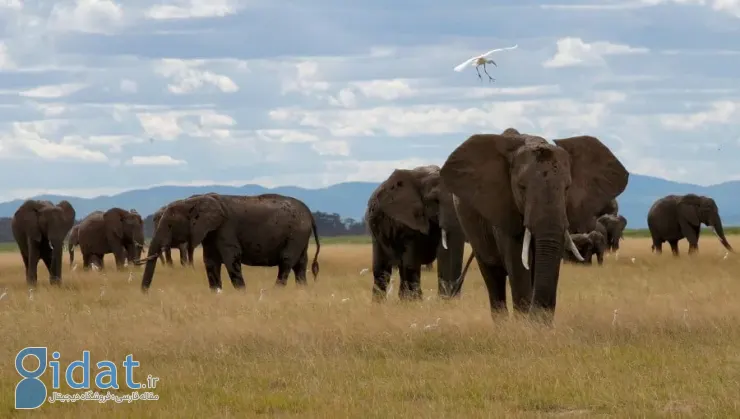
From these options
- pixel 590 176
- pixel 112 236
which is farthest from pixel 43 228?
pixel 590 176

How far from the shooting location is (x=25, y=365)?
1386cm

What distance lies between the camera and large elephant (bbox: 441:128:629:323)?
13.2 metres

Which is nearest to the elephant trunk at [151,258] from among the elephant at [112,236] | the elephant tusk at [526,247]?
the elephant tusk at [526,247]

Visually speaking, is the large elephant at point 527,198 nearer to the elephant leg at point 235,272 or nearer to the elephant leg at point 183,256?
the elephant leg at point 235,272

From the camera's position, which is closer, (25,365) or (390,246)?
(25,365)

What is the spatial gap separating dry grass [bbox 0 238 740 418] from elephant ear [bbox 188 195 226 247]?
10.6 feet

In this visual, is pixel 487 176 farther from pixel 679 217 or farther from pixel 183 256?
pixel 679 217

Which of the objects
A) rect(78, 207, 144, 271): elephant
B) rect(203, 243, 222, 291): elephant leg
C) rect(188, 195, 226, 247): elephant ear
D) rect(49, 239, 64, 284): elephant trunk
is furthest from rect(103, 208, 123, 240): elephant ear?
rect(188, 195, 226, 247): elephant ear

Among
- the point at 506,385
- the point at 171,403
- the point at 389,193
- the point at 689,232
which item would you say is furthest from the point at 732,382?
the point at 689,232

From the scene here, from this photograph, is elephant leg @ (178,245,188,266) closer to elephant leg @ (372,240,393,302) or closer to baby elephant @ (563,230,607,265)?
baby elephant @ (563,230,607,265)

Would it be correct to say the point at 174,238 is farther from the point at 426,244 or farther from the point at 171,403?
the point at 171,403

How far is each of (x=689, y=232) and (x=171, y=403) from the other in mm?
36512

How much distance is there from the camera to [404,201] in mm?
19203

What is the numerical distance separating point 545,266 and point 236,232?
12534 millimetres
